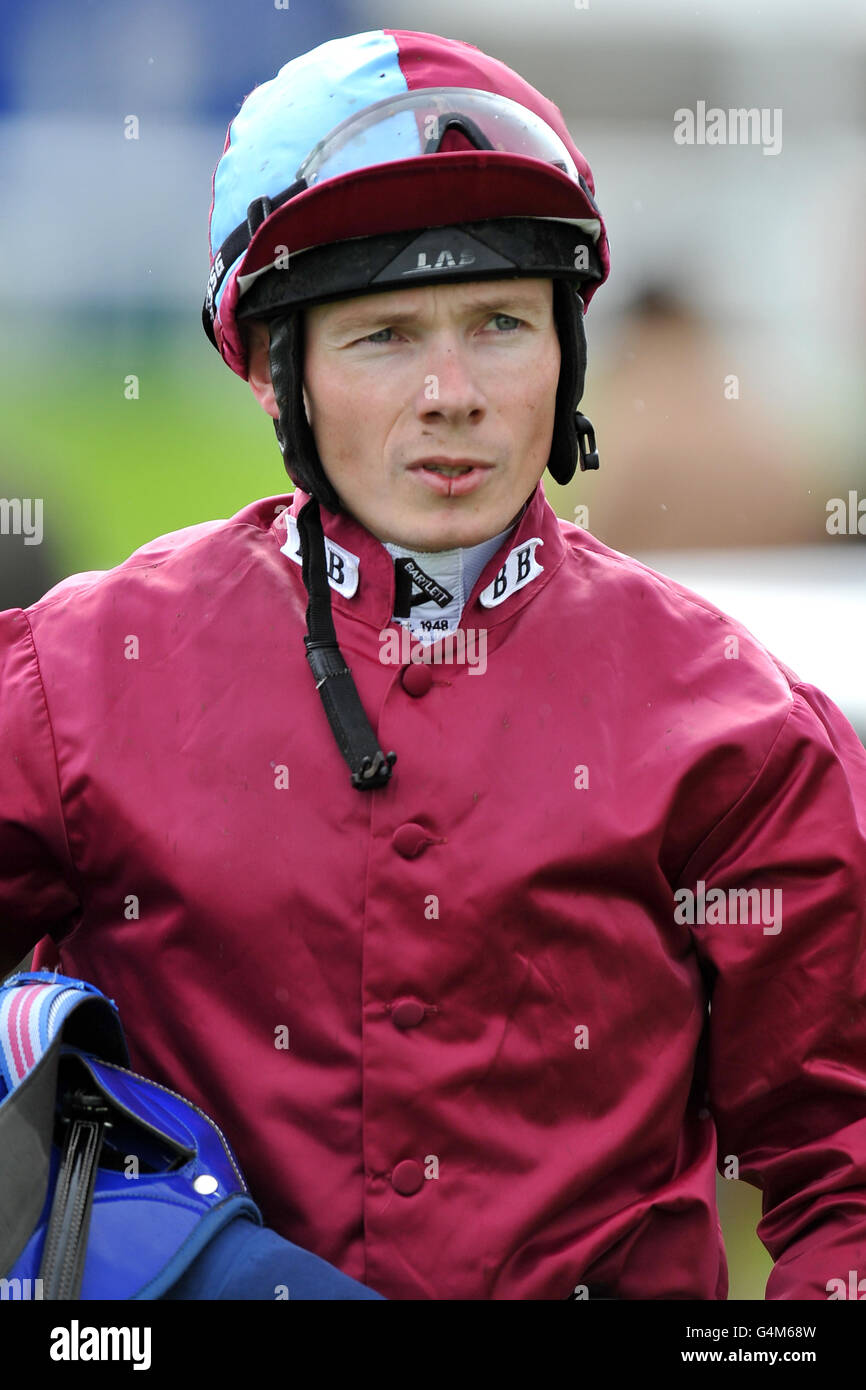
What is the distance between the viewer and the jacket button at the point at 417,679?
1.98 m

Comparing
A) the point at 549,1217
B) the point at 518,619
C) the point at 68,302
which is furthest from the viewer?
the point at 68,302

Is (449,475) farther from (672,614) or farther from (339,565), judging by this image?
(672,614)

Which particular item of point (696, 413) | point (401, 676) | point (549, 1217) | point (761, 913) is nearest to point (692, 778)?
point (761, 913)

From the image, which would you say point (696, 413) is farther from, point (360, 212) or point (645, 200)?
point (360, 212)

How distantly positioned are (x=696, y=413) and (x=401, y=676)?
2527 mm

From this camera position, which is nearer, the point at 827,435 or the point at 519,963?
the point at 519,963

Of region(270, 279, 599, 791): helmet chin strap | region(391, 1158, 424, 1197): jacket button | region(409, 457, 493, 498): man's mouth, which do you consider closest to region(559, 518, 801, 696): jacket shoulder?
region(270, 279, 599, 791): helmet chin strap

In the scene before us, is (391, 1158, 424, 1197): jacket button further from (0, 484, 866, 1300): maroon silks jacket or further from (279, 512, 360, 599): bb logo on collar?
(279, 512, 360, 599): bb logo on collar

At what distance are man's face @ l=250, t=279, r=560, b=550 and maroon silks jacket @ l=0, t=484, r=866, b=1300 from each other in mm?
92

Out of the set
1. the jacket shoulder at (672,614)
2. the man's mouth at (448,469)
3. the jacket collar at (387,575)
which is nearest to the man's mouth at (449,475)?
the man's mouth at (448,469)

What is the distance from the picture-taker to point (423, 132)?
1.92 m

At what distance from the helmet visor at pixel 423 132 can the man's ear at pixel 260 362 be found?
22 centimetres

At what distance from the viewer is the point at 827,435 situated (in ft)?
14.4

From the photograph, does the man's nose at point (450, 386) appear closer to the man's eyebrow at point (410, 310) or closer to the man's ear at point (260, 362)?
the man's eyebrow at point (410, 310)
